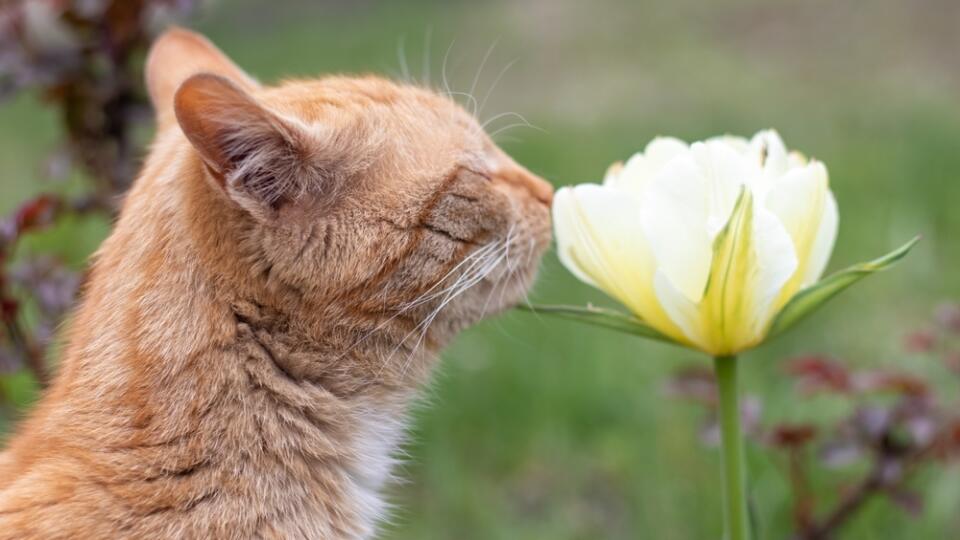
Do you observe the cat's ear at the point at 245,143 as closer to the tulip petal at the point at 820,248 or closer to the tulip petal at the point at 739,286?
the tulip petal at the point at 739,286

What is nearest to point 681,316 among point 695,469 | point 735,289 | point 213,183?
point 735,289

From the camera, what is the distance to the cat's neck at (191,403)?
1.46 m

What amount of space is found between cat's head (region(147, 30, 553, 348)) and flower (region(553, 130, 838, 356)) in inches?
11.0

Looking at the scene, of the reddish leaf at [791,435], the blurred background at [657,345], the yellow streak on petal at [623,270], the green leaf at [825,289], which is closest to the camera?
the green leaf at [825,289]

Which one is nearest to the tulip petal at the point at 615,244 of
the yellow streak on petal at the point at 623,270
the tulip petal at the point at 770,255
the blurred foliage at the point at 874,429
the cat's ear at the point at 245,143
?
the yellow streak on petal at the point at 623,270

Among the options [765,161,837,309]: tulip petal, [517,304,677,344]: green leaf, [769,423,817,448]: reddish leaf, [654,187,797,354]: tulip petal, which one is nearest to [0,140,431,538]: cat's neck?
[517,304,677,344]: green leaf

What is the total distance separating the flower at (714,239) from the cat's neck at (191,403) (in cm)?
40

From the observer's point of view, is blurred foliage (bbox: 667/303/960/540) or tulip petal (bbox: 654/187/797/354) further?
blurred foliage (bbox: 667/303/960/540)

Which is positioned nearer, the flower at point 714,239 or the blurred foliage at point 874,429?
the flower at point 714,239

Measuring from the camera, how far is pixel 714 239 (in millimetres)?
1321

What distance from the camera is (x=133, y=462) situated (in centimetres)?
146

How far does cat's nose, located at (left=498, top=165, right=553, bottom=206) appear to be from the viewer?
1.79 metres

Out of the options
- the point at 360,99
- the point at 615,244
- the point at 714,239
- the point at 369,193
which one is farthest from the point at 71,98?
the point at 714,239

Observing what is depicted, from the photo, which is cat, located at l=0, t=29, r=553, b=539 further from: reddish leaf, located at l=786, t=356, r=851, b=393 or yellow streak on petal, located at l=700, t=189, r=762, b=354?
reddish leaf, located at l=786, t=356, r=851, b=393
